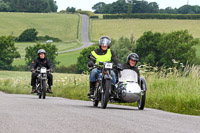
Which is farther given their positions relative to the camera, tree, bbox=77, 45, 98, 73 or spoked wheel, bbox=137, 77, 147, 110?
tree, bbox=77, 45, 98, 73

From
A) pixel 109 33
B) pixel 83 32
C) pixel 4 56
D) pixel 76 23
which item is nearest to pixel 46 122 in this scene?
pixel 4 56

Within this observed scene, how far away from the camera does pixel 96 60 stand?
12.9 m

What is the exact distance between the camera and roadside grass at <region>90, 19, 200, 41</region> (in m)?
128

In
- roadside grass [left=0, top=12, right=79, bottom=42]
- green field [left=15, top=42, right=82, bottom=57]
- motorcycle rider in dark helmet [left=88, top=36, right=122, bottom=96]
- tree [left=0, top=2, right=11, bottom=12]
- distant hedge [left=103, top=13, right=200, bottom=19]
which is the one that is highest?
tree [left=0, top=2, right=11, bottom=12]

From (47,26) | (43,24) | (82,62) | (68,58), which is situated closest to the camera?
(82,62)

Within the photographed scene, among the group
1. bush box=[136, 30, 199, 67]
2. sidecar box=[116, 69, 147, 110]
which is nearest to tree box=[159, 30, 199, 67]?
bush box=[136, 30, 199, 67]

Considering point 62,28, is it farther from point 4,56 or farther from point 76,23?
point 4,56

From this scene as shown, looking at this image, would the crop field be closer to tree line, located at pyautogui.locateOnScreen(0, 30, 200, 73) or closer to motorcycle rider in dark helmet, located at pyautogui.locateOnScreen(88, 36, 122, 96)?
tree line, located at pyautogui.locateOnScreen(0, 30, 200, 73)

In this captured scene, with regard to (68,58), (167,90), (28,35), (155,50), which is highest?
(167,90)

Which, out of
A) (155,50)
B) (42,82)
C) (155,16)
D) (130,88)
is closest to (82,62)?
(155,50)

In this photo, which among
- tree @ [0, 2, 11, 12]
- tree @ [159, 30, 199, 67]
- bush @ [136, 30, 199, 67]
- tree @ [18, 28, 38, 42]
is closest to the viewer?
tree @ [159, 30, 199, 67]

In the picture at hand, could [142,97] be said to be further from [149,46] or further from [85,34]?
[85,34]

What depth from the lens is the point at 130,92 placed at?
1201 cm

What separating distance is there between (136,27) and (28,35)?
29.1m
